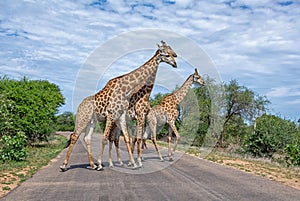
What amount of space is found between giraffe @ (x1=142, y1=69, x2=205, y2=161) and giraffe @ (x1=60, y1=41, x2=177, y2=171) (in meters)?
1.79

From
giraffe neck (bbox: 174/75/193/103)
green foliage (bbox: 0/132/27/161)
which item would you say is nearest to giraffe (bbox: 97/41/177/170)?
giraffe neck (bbox: 174/75/193/103)

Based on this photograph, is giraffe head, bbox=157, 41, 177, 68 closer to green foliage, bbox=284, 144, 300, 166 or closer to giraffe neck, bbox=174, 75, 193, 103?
giraffe neck, bbox=174, 75, 193, 103

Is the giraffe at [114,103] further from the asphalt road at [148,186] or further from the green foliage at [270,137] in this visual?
the green foliage at [270,137]

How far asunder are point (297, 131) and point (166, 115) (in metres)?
12.5

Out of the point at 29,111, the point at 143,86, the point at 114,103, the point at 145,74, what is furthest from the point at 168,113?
the point at 29,111

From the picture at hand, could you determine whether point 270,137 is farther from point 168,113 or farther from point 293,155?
point 168,113

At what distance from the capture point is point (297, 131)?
2384 cm

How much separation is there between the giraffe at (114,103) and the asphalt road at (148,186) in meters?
1.03

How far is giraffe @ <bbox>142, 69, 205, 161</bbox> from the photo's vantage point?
566 inches

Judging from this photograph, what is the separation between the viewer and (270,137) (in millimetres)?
21922

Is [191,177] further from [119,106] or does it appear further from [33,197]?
[33,197]

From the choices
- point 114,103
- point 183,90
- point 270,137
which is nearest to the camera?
point 114,103

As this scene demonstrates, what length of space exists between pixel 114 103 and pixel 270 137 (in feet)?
43.9

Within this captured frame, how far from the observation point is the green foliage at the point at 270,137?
72.1 ft
